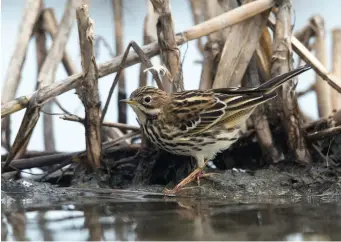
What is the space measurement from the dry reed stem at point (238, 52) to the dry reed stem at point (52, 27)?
176cm

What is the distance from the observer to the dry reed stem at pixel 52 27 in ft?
26.1

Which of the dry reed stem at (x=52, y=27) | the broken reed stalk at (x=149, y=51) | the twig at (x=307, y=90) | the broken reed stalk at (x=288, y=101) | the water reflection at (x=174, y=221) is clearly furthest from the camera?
the twig at (x=307, y=90)

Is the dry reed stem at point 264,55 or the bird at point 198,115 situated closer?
the bird at point 198,115

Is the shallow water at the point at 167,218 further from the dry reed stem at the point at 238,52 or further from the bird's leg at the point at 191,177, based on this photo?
the dry reed stem at the point at 238,52

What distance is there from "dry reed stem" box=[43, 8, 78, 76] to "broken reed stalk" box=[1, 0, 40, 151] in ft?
1.91

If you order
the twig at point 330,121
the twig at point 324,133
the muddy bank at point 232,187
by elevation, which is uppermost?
the twig at point 330,121

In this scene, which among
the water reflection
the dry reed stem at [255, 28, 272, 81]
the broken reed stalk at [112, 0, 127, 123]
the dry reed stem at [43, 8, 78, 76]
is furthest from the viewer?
the dry reed stem at [43, 8, 78, 76]

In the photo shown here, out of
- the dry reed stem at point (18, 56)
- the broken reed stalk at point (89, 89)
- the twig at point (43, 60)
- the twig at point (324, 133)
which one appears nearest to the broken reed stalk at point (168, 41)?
the broken reed stalk at point (89, 89)

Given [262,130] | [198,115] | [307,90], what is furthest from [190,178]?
[307,90]

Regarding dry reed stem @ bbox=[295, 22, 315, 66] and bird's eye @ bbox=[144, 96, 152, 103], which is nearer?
bird's eye @ bbox=[144, 96, 152, 103]

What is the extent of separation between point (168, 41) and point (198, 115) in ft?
2.16

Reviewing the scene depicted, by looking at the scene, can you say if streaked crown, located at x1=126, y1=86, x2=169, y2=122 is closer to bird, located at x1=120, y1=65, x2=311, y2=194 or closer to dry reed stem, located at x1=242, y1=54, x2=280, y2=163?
bird, located at x1=120, y1=65, x2=311, y2=194

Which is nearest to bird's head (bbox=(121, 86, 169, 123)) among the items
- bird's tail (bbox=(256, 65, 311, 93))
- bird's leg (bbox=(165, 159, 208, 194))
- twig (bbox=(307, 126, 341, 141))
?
bird's leg (bbox=(165, 159, 208, 194))

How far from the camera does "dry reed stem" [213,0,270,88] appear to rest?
271 inches
